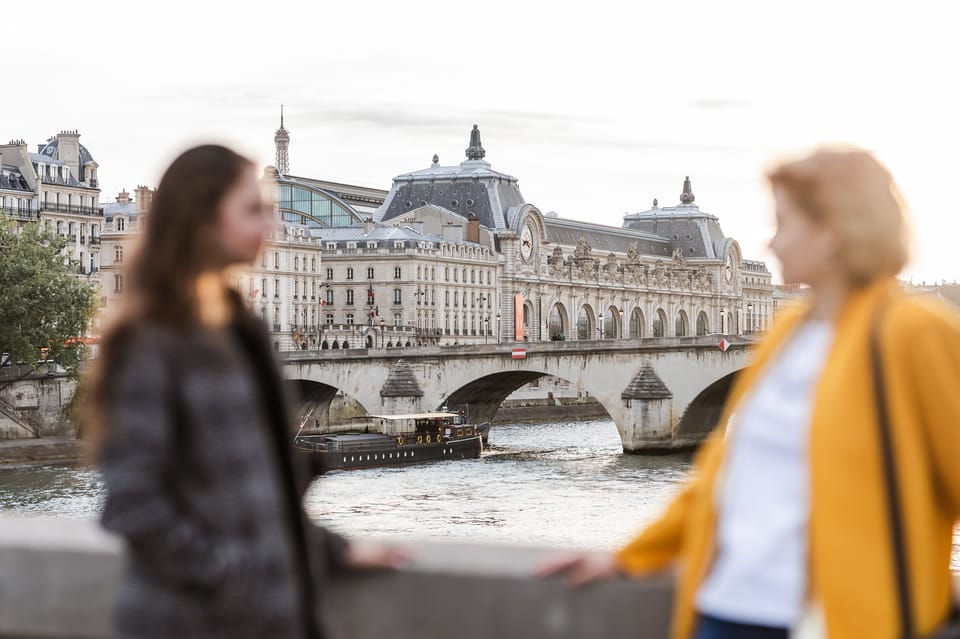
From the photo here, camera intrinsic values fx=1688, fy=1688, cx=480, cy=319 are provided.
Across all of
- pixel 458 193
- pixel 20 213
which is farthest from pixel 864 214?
pixel 458 193

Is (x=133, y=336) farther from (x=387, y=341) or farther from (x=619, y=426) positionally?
(x=387, y=341)

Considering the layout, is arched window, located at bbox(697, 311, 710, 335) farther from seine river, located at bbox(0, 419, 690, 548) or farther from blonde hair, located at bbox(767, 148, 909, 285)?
blonde hair, located at bbox(767, 148, 909, 285)

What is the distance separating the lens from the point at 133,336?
298 centimetres

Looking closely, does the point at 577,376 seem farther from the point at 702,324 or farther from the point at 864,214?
the point at 702,324

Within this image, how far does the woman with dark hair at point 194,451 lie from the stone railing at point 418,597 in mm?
476

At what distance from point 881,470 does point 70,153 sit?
2886 inches

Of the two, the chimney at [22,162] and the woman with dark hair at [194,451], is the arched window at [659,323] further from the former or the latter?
the woman with dark hair at [194,451]

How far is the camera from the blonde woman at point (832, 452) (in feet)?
9.53

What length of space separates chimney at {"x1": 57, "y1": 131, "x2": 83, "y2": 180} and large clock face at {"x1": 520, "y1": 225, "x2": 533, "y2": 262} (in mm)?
31291

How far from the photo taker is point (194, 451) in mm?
2982

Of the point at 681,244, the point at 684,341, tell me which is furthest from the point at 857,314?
the point at 681,244

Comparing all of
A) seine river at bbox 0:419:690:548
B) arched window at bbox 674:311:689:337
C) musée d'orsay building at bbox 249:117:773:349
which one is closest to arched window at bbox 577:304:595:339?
musée d'orsay building at bbox 249:117:773:349

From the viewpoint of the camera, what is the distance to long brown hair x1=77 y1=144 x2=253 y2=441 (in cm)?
298

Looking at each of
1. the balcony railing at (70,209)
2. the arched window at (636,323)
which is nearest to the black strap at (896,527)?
the balcony railing at (70,209)
